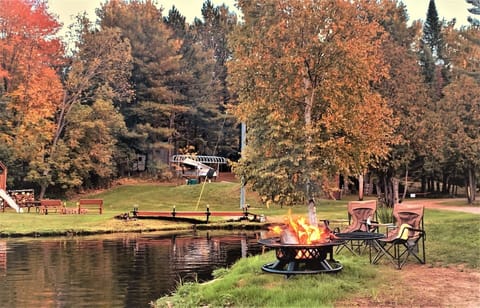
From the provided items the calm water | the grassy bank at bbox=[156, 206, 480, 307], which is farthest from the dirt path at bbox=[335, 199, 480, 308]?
the calm water

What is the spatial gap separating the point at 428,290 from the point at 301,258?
1.91 m

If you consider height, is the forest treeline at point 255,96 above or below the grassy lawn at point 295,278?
above

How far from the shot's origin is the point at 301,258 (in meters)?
8.02

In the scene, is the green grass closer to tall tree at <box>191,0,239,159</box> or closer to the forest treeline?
the forest treeline

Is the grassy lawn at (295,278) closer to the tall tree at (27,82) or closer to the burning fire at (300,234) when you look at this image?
the burning fire at (300,234)

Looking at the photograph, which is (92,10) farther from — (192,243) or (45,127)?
(192,243)

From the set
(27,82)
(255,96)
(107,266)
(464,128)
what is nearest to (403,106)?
(464,128)

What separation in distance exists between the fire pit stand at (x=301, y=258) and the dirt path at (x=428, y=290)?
1050mm

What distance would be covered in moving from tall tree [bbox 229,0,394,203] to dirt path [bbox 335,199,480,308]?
12.8 ft

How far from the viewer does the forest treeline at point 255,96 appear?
12148 millimetres

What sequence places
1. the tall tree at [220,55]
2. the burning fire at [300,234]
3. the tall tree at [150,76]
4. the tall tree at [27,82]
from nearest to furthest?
1. the burning fire at [300,234]
2. the tall tree at [27,82]
3. the tall tree at [150,76]
4. the tall tree at [220,55]

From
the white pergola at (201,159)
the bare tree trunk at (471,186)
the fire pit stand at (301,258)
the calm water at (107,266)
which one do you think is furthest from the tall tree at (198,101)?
the fire pit stand at (301,258)

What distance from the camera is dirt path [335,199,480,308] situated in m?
6.56

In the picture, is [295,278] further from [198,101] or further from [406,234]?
[198,101]
